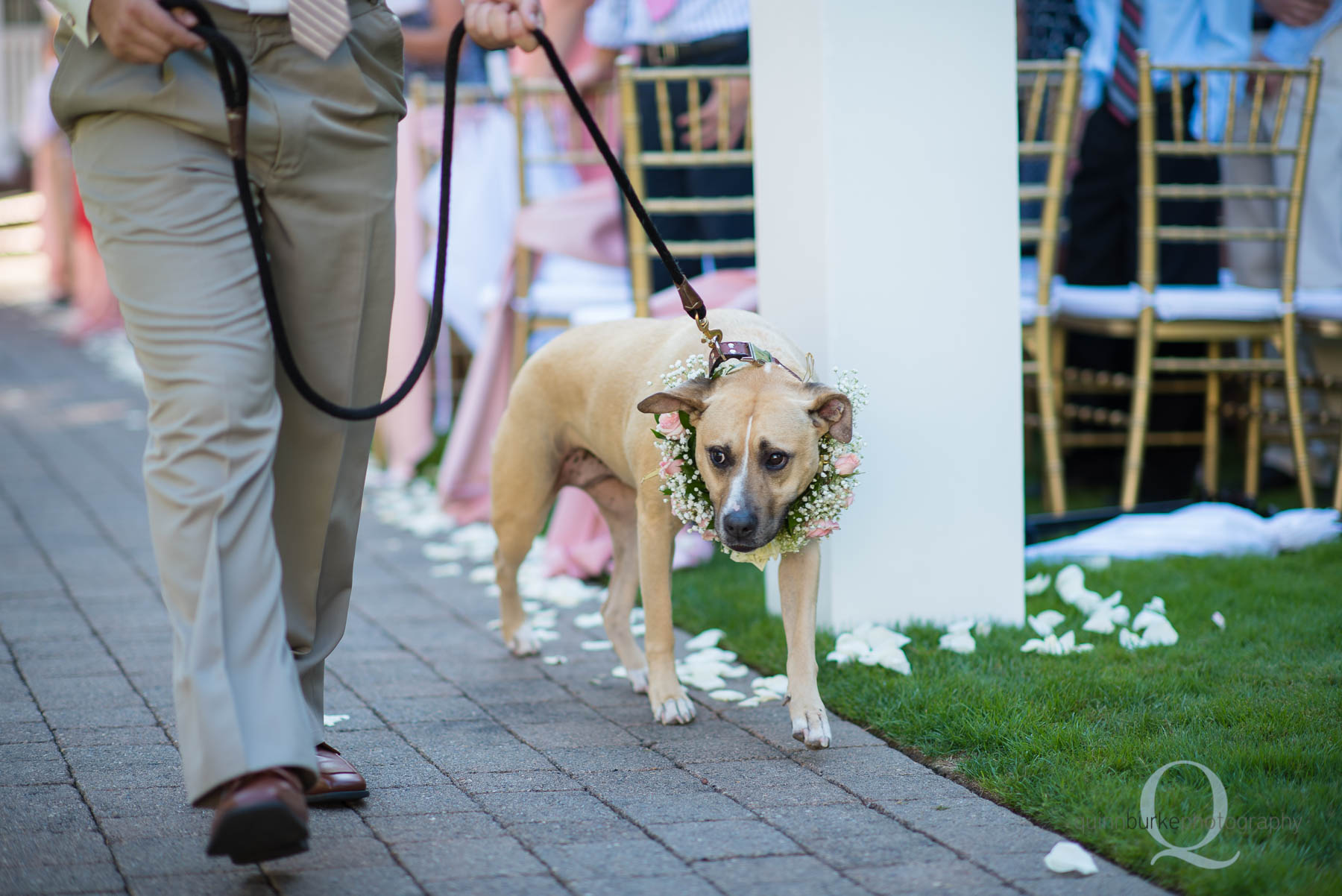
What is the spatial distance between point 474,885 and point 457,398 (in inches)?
276

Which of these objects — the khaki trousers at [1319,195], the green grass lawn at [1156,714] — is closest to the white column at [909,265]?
the green grass lawn at [1156,714]

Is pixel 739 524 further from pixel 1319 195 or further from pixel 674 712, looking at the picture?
pixel 1319 195

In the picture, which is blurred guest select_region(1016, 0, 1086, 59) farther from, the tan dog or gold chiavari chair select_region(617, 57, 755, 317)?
the tan dog

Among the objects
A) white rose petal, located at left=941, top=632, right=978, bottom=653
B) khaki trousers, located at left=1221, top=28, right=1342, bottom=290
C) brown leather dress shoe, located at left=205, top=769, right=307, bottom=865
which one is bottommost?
white rose petal, located at left=941, top=632, right=978, bottom=653

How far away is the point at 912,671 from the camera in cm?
348

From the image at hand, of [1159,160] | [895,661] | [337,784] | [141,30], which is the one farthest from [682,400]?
[1159,160]

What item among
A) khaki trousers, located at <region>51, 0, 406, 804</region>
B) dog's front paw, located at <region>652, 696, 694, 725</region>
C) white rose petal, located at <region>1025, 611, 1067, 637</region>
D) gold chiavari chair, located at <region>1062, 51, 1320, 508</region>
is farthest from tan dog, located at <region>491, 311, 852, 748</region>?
gold chiavari chair, located at <region>1062, 51, 1320, 508</region>

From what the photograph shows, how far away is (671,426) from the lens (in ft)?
10.0

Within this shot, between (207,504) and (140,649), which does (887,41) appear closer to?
(207,504)

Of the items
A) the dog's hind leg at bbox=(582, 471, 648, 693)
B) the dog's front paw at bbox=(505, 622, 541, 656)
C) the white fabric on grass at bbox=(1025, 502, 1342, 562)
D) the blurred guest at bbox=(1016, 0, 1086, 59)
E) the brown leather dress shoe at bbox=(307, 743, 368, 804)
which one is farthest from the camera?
the blurred guest at bbox=(1016, 0, 1086, 59)

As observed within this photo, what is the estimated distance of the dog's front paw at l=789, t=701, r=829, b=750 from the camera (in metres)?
3.02

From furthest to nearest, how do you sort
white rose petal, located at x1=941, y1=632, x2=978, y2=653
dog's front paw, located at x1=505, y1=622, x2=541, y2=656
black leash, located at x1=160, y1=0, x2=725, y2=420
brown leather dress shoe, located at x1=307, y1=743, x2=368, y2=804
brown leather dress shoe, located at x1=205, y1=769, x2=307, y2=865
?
1. dog's front paw, located at x1=505, y1=622, x2=541, y2=656
2. white rose petal, located at x1=941, y1=632, x2=978, y2=653
3. brown leather dress shoe, located at x1=307, y1=743, x2=368, y2=804
4. black leash, located at x1=160, y1=0, x2=725, y2=420
5. brown leather dress shoe, located at x1=205, y1=769, x2=307, y2=865

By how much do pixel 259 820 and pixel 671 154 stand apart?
337 cm

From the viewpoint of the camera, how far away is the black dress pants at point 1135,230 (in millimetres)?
5645
